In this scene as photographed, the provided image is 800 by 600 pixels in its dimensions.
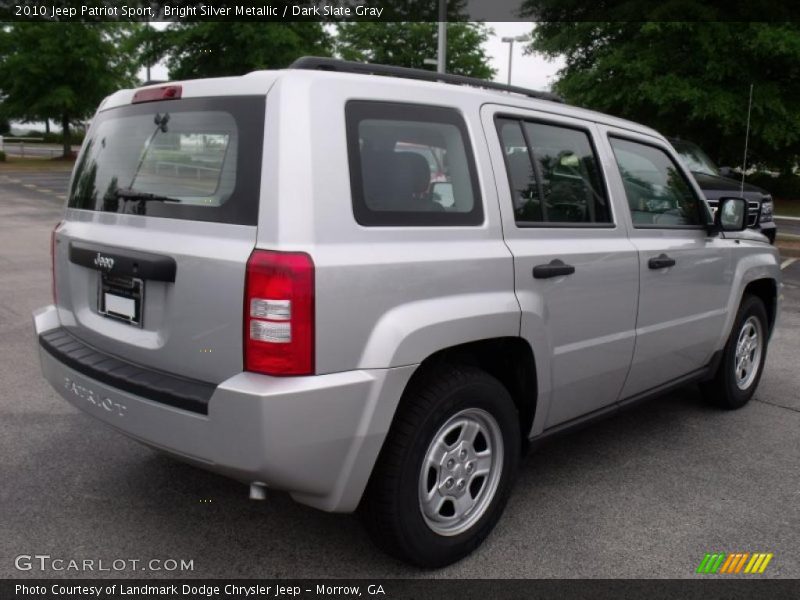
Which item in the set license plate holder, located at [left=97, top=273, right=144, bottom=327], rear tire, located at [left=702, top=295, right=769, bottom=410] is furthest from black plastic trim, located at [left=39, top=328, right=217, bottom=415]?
rear tire, located at [left=702, top=295, right=769, bottom=410]

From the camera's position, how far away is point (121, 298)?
114 inches

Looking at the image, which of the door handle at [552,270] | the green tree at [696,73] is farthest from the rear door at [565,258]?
the green tree at [696,73]

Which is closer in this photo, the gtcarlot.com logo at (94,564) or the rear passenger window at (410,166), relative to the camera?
the rear passenger window at (410,166)

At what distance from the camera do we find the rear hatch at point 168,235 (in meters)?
2.55

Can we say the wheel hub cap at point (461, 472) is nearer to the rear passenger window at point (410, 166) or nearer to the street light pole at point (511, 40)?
the rear passenger window at point (410, 166)

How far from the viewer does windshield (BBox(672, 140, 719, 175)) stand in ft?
38.8

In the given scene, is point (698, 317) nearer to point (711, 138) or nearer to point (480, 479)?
point (480, 479)

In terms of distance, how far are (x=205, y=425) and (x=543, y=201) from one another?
5.61 ft

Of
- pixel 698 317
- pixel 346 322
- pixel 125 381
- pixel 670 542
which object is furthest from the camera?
pixel 698 317

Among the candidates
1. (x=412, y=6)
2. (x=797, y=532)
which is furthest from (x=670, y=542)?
(x=412, y=6)

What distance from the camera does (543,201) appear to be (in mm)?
3328

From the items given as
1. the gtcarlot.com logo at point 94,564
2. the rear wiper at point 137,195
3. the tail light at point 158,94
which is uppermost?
the tail light at point 158,94

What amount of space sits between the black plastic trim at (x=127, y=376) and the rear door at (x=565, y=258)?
4.29 feet

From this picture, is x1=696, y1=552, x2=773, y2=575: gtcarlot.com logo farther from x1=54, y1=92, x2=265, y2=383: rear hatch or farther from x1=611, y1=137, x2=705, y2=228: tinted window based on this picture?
x1=54, y1=92, x2=265, y2=383: rear hatch
